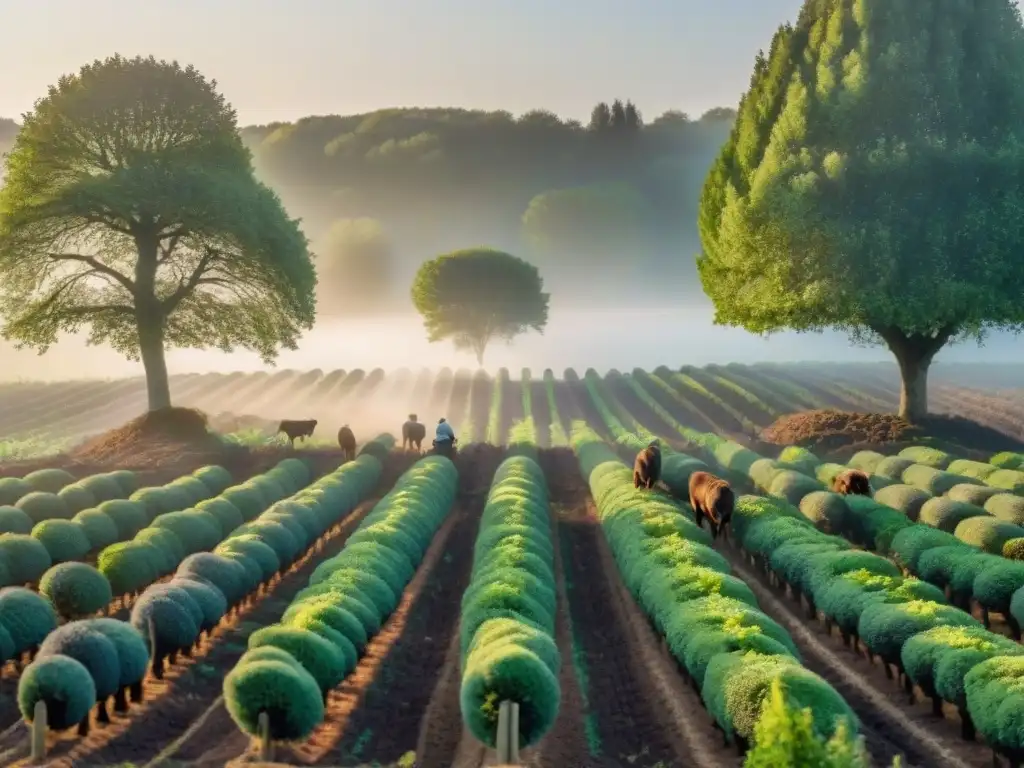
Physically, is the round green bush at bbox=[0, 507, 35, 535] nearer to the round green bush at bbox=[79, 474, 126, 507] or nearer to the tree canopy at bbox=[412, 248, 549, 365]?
the round green bush at bbox=[79, 474, 126, 507]

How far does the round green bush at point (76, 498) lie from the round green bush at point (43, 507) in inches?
20.0

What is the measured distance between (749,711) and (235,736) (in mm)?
9126

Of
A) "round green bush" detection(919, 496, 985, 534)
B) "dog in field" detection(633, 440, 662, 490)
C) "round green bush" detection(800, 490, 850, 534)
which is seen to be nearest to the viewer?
"round green bush" detection(919, 496, 985, 534)

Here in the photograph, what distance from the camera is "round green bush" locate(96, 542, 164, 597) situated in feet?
89.2

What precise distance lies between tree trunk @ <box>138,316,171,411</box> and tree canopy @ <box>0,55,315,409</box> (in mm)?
70

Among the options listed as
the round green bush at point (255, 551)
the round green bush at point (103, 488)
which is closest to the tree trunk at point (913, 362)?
the round green bush at point (255, 551)

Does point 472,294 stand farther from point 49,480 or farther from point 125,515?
point 125,515

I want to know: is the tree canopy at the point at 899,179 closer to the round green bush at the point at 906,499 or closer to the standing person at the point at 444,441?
the round green bush at the point at 906,499

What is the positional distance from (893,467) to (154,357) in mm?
34963

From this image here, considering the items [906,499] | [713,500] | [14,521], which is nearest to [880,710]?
[713,500]

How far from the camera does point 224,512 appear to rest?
35.0 metres

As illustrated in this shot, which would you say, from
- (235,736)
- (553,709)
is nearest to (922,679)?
(553,709)

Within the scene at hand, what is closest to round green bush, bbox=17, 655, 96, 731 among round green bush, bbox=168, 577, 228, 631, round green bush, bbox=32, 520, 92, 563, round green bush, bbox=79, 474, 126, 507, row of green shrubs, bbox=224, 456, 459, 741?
row of green shrubs, bbox=224, 456, 459, 741

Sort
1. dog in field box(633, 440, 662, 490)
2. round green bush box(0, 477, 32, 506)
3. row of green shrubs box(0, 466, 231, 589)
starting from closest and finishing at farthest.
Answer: row of green shrubs box(0, 466, 231, 589), dog in field box(633, 440, 662, 490), round green bush box(0, 477, 32, 506)
